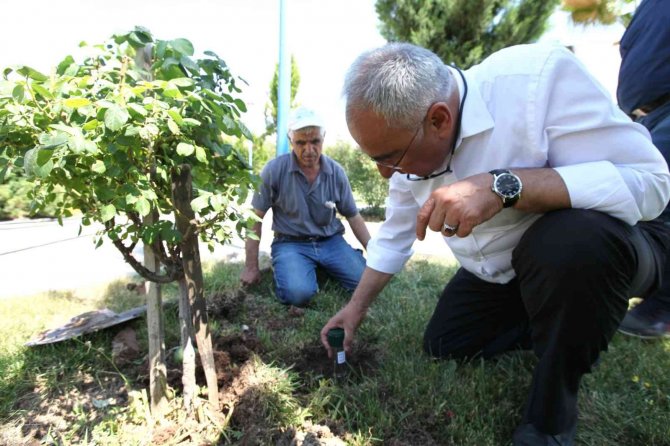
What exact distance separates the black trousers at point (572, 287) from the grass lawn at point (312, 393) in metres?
0.30

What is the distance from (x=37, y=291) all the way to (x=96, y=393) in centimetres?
220

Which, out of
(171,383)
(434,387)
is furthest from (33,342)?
(434,387)

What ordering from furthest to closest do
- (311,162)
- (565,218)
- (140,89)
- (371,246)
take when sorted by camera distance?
(311,162) → (371,246) → (565,218) → (140,89)

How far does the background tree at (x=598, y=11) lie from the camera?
8.54 meters

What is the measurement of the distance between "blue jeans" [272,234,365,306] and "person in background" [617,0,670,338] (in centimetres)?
180

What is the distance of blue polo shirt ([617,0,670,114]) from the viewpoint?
6.86ft

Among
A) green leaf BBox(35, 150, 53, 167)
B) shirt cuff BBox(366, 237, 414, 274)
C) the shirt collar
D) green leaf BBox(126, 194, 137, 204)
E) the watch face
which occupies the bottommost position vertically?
shirt cuff BBox(366, 237, 414, 274)

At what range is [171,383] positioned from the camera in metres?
1.78

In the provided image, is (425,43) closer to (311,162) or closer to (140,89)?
(311,162)

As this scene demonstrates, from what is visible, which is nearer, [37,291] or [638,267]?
[638,267]

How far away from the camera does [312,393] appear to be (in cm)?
176

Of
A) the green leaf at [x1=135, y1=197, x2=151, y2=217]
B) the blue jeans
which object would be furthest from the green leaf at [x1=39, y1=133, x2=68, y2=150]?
the blue jeans

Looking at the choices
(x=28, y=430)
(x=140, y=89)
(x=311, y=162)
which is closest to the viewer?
(x=140, y=89)

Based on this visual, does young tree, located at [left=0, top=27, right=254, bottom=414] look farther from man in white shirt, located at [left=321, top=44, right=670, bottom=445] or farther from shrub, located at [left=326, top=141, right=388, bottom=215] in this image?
shrub, located at [left=326, top=141, right=388, bottom=215]
